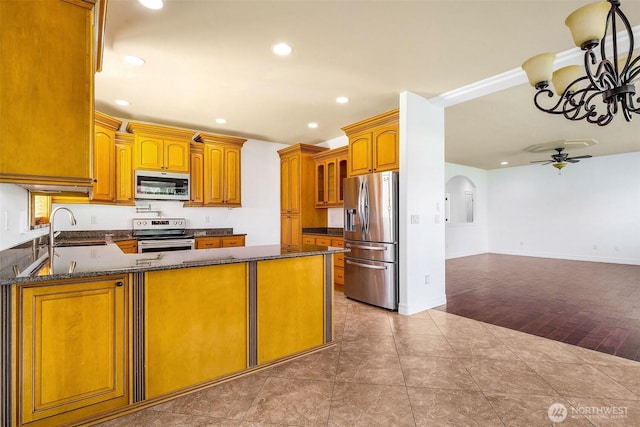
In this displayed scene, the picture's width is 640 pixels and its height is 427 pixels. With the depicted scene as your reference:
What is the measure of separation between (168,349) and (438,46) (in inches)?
121

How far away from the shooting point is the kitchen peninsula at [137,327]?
1.61 metres

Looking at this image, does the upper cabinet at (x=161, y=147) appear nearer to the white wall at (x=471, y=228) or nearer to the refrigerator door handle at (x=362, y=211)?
the refrigerator door handle at (x=362, y=211)

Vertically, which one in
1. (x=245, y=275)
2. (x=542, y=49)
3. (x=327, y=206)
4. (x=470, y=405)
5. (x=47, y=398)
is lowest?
(x=470, y=405)

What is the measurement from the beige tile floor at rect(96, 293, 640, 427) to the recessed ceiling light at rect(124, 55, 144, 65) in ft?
9.38

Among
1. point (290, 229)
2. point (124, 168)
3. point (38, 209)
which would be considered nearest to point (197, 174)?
point (124, 168)

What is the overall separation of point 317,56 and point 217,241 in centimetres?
333

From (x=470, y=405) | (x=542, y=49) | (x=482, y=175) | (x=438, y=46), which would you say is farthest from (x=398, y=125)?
(x=482, y=175)

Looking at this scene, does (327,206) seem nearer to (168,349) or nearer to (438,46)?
(438,46)

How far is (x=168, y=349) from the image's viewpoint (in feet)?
6.56

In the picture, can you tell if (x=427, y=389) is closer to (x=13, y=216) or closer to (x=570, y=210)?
(x=13, y=216)

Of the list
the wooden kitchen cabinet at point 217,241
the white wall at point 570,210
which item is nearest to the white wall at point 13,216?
the wooden kitchen cabinet at point 217,241

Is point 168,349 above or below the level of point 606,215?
below

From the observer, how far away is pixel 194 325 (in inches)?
82.3

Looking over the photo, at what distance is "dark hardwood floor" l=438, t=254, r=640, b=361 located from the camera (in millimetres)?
3125
